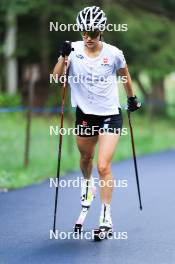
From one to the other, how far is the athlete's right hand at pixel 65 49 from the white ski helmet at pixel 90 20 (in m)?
0.19

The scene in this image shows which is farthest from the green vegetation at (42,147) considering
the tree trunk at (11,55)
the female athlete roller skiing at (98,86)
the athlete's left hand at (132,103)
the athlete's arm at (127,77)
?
the female athlete roller skiing at (98,86)

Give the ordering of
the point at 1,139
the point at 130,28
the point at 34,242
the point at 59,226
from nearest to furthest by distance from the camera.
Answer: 1. the point at 34,242
2. the point at 59,226
3. the point at 1,139
4. the point at 130,28

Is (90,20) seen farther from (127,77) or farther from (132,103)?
(132,103)

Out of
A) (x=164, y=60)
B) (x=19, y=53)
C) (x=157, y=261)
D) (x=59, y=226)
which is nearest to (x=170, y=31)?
(x=164, y=60)

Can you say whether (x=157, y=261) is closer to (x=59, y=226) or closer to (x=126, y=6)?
(x=59, y=226)

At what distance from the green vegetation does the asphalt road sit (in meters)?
1.30

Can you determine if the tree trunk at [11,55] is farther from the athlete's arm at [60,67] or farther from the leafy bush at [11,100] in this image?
the athlete's arm at [60,67]

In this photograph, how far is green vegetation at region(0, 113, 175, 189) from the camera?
605 inches

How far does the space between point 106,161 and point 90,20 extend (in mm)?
1395

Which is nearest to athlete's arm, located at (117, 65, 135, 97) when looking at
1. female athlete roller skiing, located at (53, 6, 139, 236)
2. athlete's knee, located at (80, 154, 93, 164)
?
female athlete roller skiing, located at (53, 6, 139, 236)

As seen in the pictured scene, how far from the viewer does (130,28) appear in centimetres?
2872

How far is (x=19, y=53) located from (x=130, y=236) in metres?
22.4

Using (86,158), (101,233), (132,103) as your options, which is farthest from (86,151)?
(101,233)

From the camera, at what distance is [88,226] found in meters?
9.42
